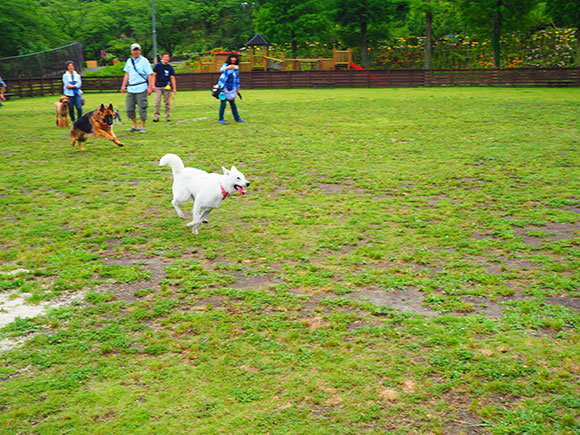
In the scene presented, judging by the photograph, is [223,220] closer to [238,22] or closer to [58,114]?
[58,114]

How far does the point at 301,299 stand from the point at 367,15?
44.0 meters

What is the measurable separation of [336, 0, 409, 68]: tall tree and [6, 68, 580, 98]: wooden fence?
11.8 metres

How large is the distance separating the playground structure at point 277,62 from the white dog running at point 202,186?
36501 millimetres

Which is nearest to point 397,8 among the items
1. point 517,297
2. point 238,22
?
point 238,22

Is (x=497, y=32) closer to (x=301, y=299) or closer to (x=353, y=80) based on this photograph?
(x=353, y=80)

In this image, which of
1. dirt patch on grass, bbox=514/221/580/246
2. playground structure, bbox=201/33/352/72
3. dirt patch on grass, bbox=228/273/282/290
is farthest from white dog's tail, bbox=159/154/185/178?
playground structure, bbox=201/33/352/72

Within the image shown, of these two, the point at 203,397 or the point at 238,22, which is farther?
the point at 238,22

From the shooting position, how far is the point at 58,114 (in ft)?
56.0

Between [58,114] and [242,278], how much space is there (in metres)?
13.8

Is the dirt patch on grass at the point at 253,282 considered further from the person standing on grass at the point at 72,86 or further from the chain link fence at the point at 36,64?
the chain link fence at the point at 36,64

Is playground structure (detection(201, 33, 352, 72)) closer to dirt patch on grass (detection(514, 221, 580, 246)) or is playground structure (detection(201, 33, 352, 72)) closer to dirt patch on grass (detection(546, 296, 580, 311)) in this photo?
dirt patch on grass (detection(514, 221, 580, 246))

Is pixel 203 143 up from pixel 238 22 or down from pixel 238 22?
down

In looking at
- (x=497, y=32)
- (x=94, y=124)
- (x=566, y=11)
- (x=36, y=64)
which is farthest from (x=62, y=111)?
(x=566, y=11)

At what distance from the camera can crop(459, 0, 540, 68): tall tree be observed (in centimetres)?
3891
